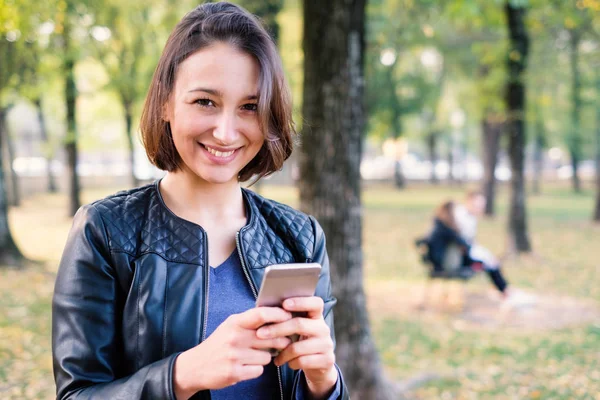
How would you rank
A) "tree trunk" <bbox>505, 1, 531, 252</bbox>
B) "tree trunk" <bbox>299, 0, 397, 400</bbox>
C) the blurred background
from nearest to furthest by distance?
"tree trunk" <bbox>299, 0, 397, 400</bbox>
the blurred background
"tree trunk" <bbox>505, 1, 531, 252</bbox>

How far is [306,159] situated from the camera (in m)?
4.80

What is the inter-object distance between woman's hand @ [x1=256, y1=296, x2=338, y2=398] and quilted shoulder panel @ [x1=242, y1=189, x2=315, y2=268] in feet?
1.02

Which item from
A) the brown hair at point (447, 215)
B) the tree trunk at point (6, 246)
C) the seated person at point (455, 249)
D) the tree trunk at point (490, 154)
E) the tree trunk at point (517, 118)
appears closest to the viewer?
the seated person at point (455, 249)

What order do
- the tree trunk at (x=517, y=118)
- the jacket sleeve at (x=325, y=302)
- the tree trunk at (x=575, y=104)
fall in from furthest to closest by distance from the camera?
the tree trunk at (x=575, y=104), the tree trunk at (x=517, y=118), the jacket sleeve at (x=325, y=302)

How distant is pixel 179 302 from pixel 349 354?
3.59m

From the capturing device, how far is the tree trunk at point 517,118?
12602mm

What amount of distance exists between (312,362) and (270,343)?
0.14 meters

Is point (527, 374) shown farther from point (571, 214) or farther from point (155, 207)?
point (571, 214)

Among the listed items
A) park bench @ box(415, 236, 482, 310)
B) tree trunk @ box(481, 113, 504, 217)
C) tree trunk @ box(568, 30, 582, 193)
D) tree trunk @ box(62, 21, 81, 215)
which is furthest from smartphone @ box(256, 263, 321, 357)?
tree trunk @ box(481, 113, 504, 217)

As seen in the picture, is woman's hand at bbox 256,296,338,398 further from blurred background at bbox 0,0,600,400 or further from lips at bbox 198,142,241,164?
blurred background at bbox 0,0,600,400

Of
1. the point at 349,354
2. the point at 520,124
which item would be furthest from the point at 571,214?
the point at 349,354

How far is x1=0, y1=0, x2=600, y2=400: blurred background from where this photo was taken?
6668 mm

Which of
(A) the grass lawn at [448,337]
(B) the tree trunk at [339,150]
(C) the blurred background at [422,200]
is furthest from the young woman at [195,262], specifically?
(A) the grass lawn at [448,337]

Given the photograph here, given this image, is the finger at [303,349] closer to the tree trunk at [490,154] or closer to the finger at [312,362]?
the finger at [312,362]
